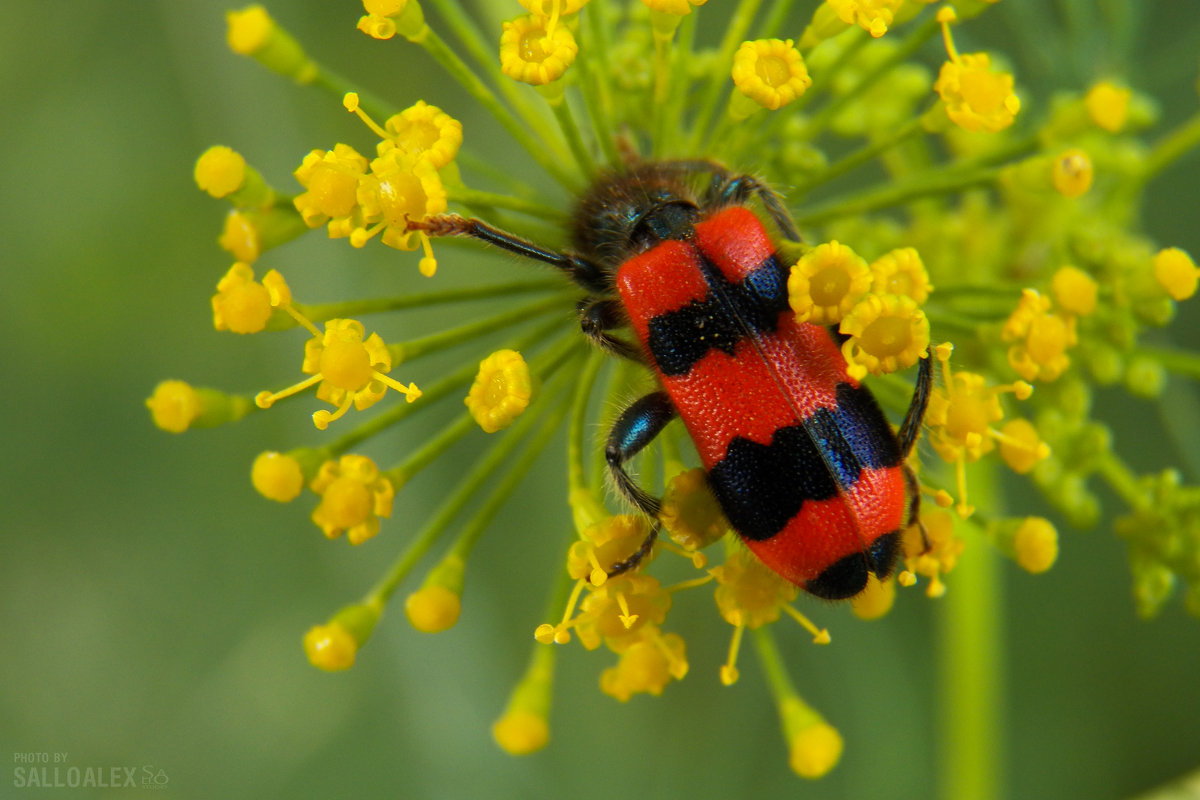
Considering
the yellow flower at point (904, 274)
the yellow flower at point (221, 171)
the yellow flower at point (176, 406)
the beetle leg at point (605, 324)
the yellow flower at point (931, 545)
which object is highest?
the yellow flower at point (221, 171)

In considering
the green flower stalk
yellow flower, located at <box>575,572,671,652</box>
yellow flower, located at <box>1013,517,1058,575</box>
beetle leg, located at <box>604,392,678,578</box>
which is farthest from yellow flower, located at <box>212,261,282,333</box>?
yellow flower, located at <box>1013,517,1058,575</box>

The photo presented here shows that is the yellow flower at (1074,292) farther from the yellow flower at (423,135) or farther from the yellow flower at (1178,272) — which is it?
the yellow flower at (423,135)

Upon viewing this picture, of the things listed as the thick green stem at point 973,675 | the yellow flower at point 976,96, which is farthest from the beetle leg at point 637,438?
the thick green stem at point 973,675

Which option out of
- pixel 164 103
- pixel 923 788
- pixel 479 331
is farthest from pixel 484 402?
pixel 923 788

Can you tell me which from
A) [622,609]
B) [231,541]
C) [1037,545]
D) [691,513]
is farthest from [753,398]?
[231,541]

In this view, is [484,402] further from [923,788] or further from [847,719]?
[923,788]

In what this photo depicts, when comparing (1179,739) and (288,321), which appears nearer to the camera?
(288,321)
